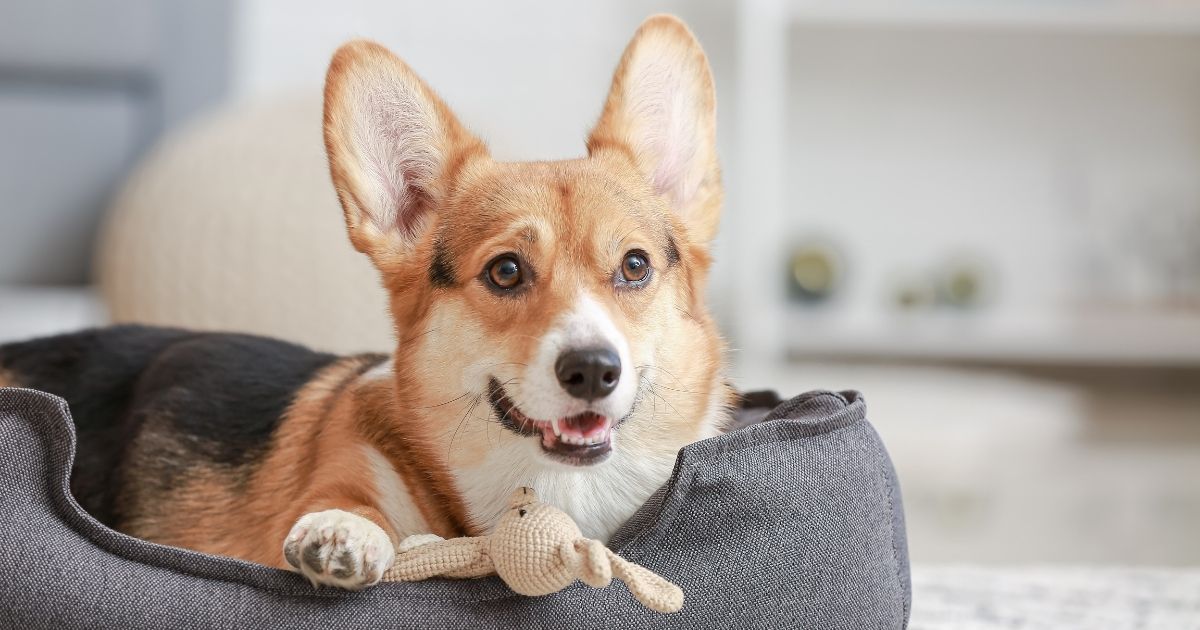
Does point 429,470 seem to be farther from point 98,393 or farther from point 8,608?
point 98,393

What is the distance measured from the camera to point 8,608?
106cm

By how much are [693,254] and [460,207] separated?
0.29 meters

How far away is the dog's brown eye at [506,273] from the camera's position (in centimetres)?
128

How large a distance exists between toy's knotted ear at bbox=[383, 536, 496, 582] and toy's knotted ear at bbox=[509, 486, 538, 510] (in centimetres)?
4

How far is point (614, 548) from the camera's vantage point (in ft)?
3.89

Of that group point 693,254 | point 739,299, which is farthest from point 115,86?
point 693,254

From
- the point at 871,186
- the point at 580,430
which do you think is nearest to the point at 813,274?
the point at 871,186

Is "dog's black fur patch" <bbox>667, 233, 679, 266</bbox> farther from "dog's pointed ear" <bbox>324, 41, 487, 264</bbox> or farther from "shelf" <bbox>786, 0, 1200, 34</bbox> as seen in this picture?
"shelf" <bbox>786, 0, 1200, 34</bbox>

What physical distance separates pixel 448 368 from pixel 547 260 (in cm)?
16

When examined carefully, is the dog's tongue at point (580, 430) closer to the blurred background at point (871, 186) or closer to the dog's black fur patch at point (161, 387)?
the dog's black fur patch at point (161, 387)

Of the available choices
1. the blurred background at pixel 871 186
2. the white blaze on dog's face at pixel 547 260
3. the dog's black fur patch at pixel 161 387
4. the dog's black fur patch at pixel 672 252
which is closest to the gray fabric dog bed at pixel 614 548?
the white blaze on dog's face at pixel 547 260

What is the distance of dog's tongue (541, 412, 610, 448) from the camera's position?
47.0 inches

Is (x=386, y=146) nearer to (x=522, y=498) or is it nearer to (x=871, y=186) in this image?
(x=522, y=498)

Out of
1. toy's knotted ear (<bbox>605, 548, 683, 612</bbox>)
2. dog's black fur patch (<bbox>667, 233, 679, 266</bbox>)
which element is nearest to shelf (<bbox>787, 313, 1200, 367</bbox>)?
dog's black fur patch (<bbox>667, 233, 679, 266</bbox>)
